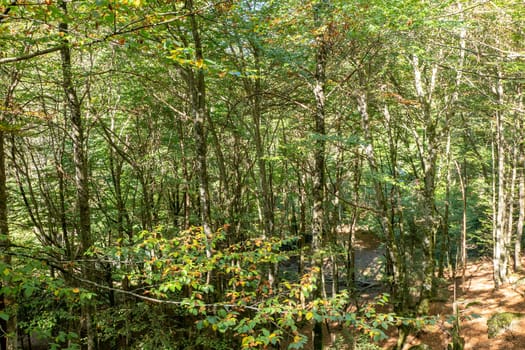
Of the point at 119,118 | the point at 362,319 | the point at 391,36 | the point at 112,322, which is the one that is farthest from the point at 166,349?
the point at 391,36

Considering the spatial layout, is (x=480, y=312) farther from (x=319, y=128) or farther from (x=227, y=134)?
(x=227, y=134)

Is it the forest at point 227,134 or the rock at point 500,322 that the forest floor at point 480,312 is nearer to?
the rock at point 500,322

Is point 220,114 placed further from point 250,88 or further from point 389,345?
point 389,345

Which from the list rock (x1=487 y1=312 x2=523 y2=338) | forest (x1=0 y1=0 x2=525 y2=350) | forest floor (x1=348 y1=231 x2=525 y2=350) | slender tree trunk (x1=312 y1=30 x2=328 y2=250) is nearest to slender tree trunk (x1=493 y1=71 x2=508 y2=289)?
forest (x1=0 y1=0 x2=525 y2=350)

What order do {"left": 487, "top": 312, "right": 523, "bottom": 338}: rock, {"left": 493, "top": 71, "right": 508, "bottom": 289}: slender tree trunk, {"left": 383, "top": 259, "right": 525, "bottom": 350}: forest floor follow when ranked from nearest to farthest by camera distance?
{"left": 383, "top": 259, "right": 525, "bottom": 350}: forest floor < {"left": 487, "top": 312, "right": 523, "bottom": 338}: rock < {"left": 493, "top": 71, "right": 508, "bottom": 289}: slender tree trunk

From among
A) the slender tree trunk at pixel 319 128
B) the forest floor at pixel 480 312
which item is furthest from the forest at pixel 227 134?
the forest floor at pixel 480 312

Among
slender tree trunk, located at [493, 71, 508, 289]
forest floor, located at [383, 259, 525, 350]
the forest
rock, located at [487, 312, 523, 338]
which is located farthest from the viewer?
slender tree trunk, located at [493, 71, 508, 289]

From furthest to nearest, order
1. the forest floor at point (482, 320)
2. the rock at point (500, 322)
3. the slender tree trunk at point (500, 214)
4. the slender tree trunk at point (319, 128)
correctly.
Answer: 1. the slender tree trunk at point (500, 214)
2. the rock at point (500, 322)
3. the forest floor at point (482, 320)
4. the slender tree trunk at point (319, 128)

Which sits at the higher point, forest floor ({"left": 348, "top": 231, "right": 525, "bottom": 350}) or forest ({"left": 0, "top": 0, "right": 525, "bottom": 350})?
forest ({"left": 0, "top": 0, "right": 525, "bottom": 350})

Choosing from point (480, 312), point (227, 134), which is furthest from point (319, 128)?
point (480, 312)

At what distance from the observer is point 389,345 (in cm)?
1117

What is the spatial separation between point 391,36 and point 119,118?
28.4ft

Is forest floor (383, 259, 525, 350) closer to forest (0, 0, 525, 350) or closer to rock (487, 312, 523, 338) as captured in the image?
rock (487, 312, 523, 338)

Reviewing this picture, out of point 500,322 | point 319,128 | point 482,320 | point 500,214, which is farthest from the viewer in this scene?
point 500,214
